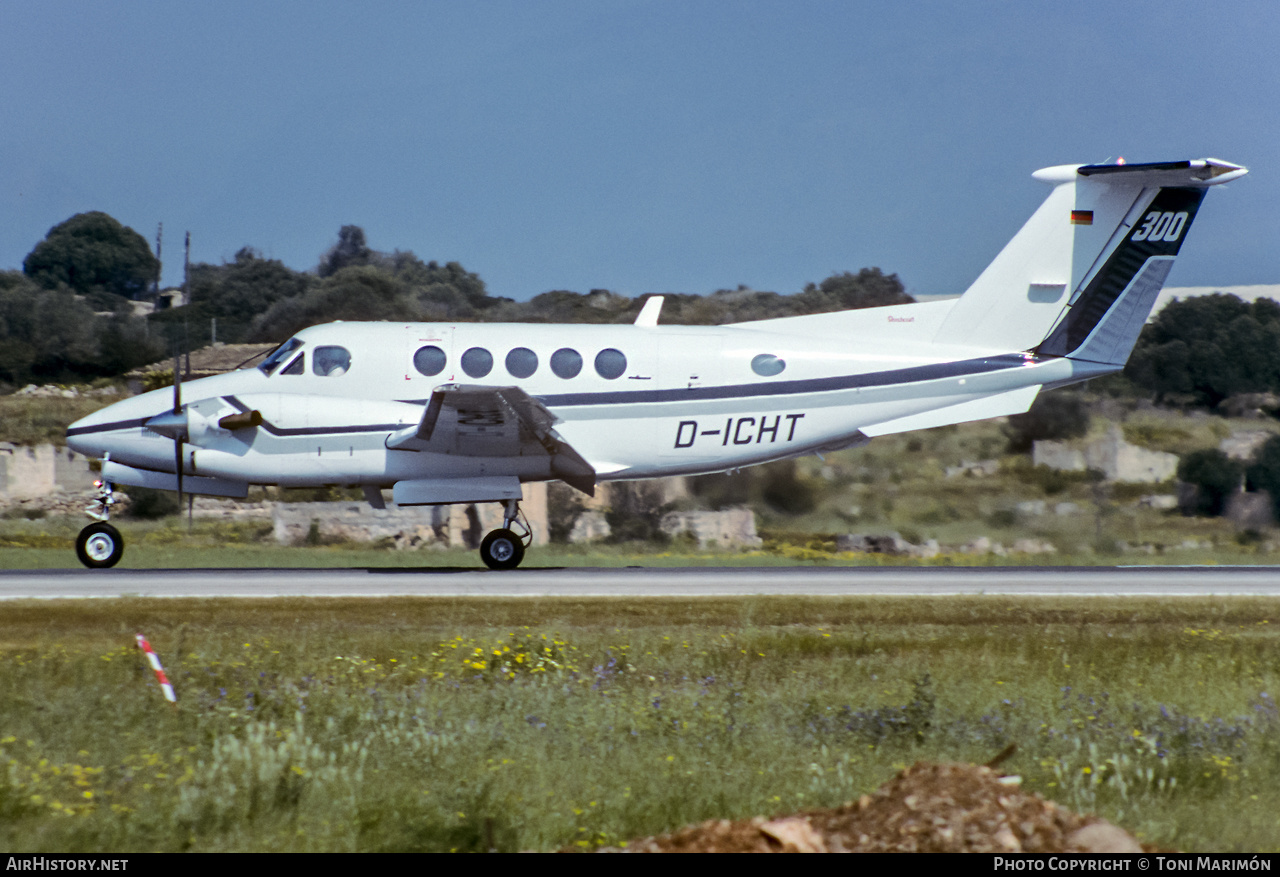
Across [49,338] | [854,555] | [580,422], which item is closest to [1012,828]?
[580,422]

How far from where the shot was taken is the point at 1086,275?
1939 cm

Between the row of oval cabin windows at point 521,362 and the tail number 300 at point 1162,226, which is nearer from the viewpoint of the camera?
the row of oval cabin windows at point 521,362

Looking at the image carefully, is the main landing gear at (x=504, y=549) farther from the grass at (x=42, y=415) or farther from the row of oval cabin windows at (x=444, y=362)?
the grass at (x=42, y=415)

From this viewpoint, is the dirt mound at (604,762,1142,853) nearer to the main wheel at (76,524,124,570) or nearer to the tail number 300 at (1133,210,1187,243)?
the main wheel at (76,524,124,570)

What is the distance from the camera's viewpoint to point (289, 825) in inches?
259

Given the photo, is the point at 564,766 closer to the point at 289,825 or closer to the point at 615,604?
the point at 289,825

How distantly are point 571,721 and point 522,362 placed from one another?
1010cm

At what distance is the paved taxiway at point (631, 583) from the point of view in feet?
50.7

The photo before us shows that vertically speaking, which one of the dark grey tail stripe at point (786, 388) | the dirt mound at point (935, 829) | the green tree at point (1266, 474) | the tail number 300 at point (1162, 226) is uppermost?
the tail number 300 at point (1162, 226)

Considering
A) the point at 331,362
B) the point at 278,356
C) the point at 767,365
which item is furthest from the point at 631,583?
the point at 278,356

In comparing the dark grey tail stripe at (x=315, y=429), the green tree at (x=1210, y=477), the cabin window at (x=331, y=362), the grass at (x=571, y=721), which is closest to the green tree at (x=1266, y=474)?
the green tree at (x=1210, y=477)

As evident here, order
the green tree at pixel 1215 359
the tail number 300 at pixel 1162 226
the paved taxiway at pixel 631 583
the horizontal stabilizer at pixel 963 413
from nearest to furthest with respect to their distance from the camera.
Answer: the paved taxiway at pixel 631 583, the horizontal stabilizer at pixel 963 413, the tail number 300 at pixel 1162 226, the green tree at pixel 1215 359

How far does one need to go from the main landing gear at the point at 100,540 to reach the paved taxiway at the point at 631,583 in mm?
309

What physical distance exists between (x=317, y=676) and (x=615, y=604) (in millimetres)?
5156
